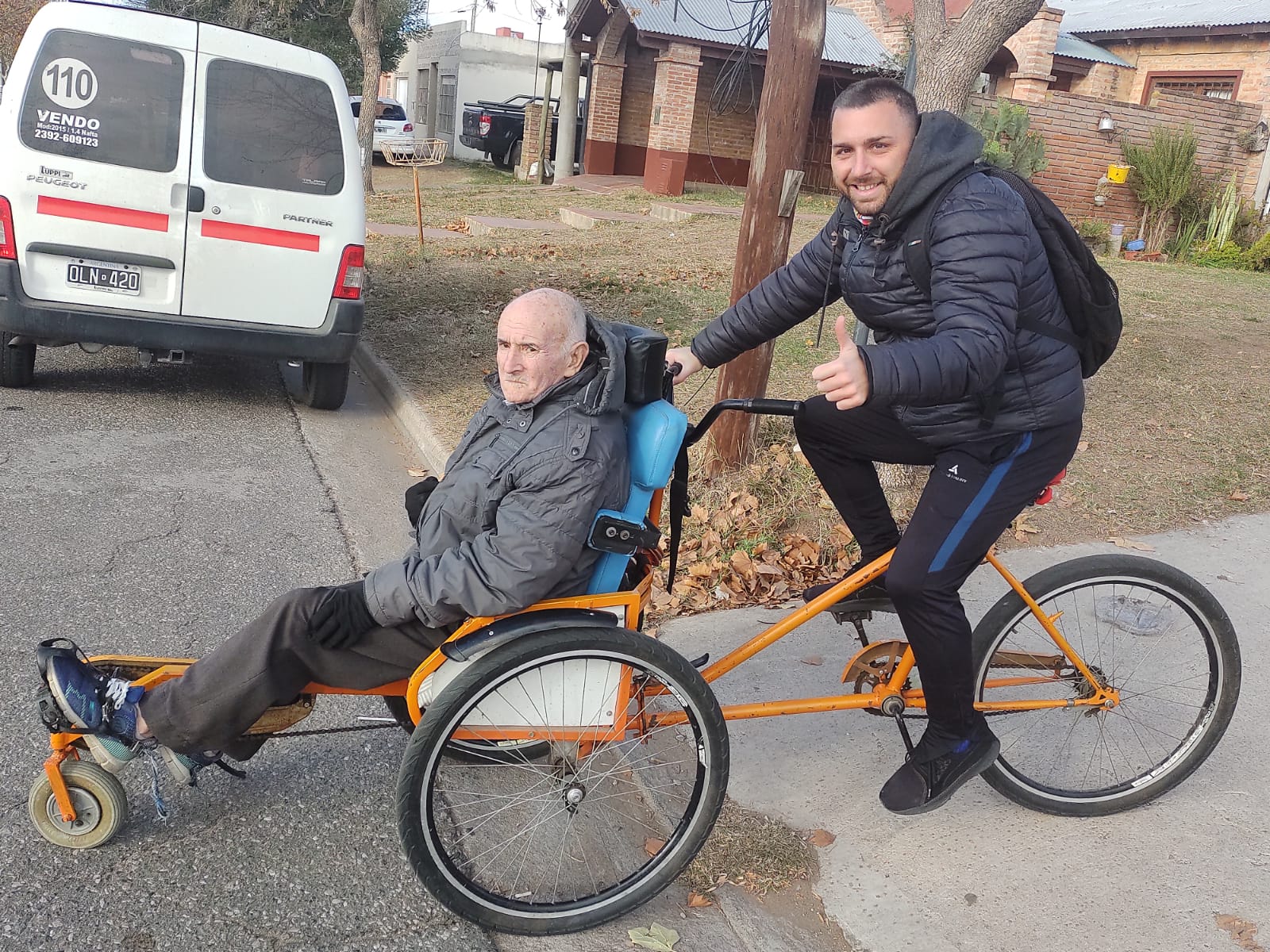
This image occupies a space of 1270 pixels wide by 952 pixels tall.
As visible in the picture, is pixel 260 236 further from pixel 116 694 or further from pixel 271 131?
pixel 116 694

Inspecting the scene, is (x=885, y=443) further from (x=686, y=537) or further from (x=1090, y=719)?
→ (x=686, y=537)

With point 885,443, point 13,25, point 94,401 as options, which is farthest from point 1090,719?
point 13,25

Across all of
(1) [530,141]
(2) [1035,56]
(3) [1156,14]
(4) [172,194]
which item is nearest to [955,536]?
(4) [172,194]

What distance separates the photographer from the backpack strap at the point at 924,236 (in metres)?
2.46

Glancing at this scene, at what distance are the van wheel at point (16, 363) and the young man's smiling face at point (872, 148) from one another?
18.0 feet

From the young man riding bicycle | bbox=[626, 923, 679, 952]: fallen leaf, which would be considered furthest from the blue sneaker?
the young man riding bicycle

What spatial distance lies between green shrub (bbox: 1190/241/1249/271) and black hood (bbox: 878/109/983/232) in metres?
14.6

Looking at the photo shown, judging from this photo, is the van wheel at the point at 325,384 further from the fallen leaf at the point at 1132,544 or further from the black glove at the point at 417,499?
the fallen leaf at the point at 1132,544

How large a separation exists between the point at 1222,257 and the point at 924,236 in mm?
15270

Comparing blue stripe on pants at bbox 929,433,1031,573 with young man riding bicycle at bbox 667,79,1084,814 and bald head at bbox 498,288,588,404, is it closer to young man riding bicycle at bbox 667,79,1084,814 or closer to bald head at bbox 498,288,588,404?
young man riding bicycle at bbox 667,79,1084,814

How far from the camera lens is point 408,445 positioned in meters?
6.53

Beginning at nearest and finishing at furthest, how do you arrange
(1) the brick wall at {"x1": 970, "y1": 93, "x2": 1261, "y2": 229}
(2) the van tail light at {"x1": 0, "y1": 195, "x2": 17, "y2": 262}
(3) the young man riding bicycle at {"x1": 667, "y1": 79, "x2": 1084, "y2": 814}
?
(3) the young man riding bicycle at {"x1": 667, "y1": 79, "x2": 1084, "y2": 814}, (2) the van tail light at {"x1": 0, "y1": 195, "x2": 17, "y2": 262}, (1) the brick wall at {"x1": 970, "y1": 93, "x2": 1261, "y2": 229}

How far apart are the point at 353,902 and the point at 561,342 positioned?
1.47 metres

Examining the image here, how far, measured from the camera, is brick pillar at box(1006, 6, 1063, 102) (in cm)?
1880
